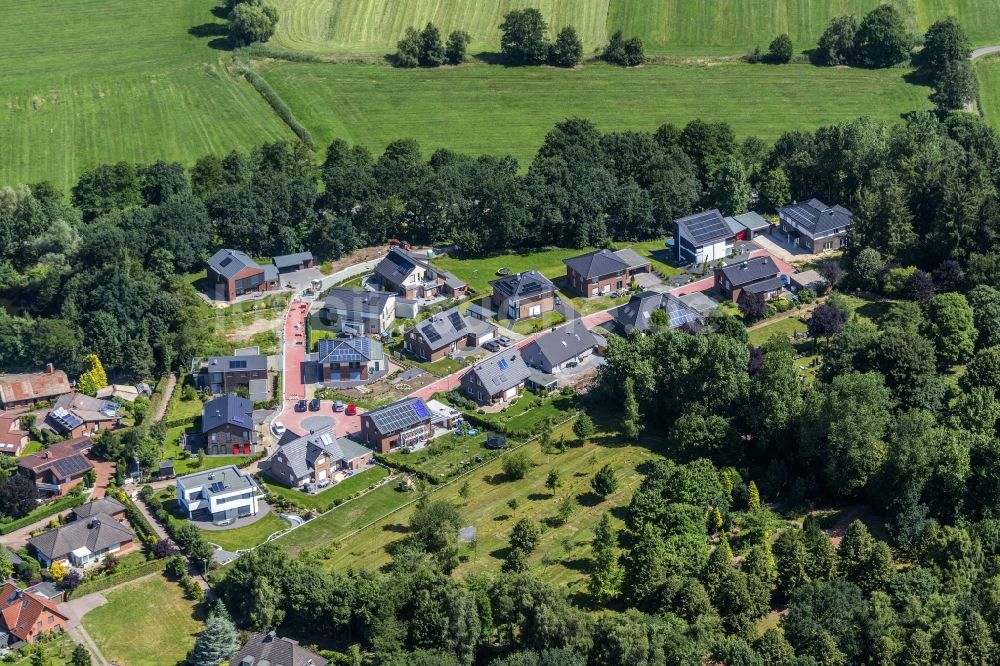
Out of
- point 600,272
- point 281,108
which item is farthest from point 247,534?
point 281,108

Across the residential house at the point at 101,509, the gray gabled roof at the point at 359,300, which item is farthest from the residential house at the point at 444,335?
the residential house at the point at 101,509

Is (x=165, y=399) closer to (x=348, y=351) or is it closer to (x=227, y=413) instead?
(x=227, y=413)

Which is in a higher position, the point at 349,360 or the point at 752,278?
the point at 752,278

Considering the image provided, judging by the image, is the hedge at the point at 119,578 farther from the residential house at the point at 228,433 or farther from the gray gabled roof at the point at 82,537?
the residential house at the point at 228,433

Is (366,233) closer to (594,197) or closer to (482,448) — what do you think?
(594,197)

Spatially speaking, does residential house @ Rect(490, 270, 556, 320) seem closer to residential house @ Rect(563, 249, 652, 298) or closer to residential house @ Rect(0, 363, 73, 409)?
residential house @ Rect(563, 249, 652, 298)

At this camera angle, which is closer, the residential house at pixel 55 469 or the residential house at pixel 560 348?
A: the residential house at pixel 55 469

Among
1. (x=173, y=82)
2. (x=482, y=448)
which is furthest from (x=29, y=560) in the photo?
(x=173, y=82)
